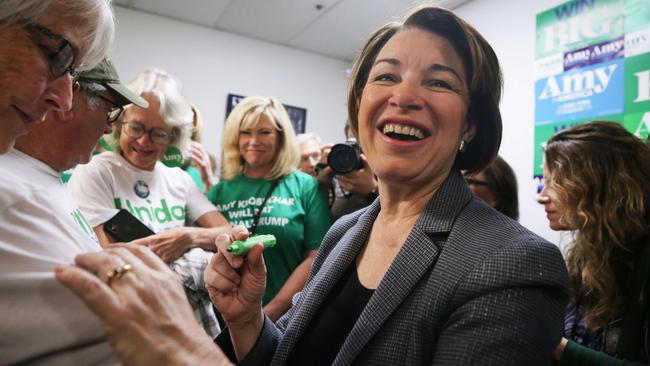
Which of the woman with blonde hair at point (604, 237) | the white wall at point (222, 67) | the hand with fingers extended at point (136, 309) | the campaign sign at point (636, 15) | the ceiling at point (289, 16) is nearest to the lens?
the hand with fingers extended at point (136, 309)

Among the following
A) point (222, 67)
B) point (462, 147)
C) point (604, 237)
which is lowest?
point (604, 237)

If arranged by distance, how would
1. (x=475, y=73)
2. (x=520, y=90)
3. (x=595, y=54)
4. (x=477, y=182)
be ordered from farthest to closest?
(x=520, y=90) < (x=595, y=54) < (x=477, y=182) < (x=475, y=73)

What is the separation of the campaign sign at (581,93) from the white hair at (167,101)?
2.36m

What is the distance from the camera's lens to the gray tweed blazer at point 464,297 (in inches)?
24.8

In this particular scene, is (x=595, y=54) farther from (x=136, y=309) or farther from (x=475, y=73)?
(x=136, y=309)

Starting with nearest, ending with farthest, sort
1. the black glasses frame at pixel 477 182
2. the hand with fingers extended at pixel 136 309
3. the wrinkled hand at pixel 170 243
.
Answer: the hand with fingers extended at pixel 136 309 < the wrinkled hand at pixel 170 243 < the black glasses frame at pixel 477 182

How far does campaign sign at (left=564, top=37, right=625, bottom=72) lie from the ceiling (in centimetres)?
113

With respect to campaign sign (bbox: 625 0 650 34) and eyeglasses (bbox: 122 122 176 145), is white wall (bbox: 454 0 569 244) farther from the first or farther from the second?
eyeglasses (bbox: 122 122 176 145)

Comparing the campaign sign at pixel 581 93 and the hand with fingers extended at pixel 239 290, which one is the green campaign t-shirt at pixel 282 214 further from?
the campaign sign at pixel 581 93

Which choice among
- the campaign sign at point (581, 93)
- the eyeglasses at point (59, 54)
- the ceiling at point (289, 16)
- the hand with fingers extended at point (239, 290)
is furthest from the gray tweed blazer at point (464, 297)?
the ceiling at point (289, 16)

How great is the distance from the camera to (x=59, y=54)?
67 cm

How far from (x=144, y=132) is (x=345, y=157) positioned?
753 millimetres

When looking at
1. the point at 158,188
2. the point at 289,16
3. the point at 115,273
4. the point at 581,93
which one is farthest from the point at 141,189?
the point at 289,16

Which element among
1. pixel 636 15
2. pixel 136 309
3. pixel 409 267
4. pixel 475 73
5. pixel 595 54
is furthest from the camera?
pixel 595 54
